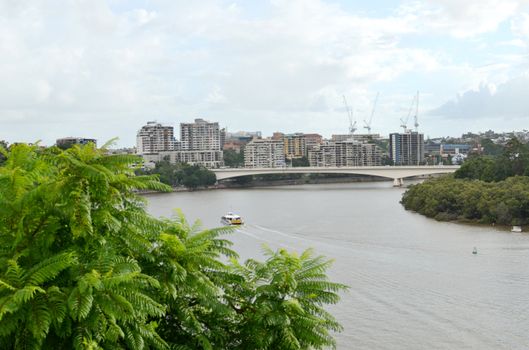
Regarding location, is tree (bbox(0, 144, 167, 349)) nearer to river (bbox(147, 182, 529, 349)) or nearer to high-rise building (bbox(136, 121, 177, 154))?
river (bbox(147, 182, 529, 349))

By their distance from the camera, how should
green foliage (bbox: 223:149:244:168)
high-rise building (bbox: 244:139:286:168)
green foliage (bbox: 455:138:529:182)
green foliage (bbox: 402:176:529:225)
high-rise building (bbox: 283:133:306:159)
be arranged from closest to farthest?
green foliage (bbox: 402:176:529:225) → green foliage (bbox: 455:138:529:182) → green foliage (bbox: 223:149:244:168) → high-rise building (bbox: 244:139:286:168) → high-rise building (bbox: 283:133:306:159)

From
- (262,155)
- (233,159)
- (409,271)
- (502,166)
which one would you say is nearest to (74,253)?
(409,271)

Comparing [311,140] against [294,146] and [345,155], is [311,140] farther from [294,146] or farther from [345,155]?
[345,155]

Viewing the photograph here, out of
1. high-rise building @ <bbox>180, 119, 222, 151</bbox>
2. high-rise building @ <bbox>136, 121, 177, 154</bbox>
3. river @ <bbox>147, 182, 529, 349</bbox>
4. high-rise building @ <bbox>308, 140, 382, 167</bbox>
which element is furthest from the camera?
high-rise building @ <bbox>180, 119, 222, 151</bbox>

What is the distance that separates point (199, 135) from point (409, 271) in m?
74.2

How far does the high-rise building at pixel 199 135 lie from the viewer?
87688mm

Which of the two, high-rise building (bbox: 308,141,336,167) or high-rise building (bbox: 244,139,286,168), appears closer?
high-rise building (bbox: 244,139,286,168)

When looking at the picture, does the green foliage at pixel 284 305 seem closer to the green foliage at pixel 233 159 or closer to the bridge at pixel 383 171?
the bridge at pixel 383 171

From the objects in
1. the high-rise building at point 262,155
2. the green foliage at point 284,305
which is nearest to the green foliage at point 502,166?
the green foliage at point 284,305

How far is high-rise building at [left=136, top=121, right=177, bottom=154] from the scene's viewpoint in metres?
82.3

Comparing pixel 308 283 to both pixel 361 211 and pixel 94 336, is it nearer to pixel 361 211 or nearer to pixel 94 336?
pixel 94 336

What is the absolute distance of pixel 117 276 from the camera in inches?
133

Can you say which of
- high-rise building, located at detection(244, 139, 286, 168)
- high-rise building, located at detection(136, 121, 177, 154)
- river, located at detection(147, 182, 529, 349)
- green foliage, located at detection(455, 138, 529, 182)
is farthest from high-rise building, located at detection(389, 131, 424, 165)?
river, located at detection(147, 182, 529, 349)

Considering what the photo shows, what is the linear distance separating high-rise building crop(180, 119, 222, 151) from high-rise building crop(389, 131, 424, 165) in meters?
24.8
